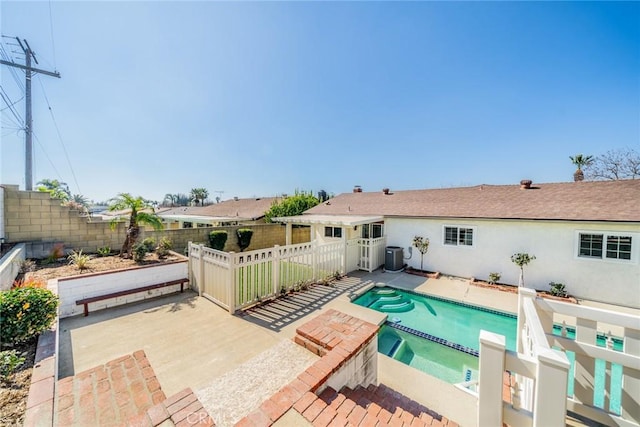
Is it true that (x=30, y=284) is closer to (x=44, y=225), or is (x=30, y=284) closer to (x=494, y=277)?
(x=44, y=225)

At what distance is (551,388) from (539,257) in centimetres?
1113

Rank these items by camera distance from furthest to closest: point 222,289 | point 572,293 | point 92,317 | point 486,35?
point 486,35
point 572,293
point 222,289
point 92,317

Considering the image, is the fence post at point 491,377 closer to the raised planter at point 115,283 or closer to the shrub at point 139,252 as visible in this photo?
the raised planter at point 115,283

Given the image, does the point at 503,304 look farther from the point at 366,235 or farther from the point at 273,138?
the point at 273,138

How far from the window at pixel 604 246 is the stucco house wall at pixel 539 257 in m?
0.16

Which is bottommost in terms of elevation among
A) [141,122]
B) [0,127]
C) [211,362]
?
[211,362]

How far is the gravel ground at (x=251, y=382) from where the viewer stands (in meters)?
3.15

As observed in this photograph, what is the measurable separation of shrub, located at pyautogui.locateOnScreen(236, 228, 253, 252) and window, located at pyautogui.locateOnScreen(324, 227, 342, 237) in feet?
17.9

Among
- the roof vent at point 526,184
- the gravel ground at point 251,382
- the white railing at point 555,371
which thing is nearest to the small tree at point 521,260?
the roof vent at point 526,184

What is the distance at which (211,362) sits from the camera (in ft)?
14.2

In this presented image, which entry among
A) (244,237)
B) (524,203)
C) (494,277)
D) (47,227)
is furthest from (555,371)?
(244,237)

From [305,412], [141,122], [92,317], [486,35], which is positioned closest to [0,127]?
[141,122]

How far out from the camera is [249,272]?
23.2ft

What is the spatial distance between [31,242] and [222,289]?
787 centimetres
